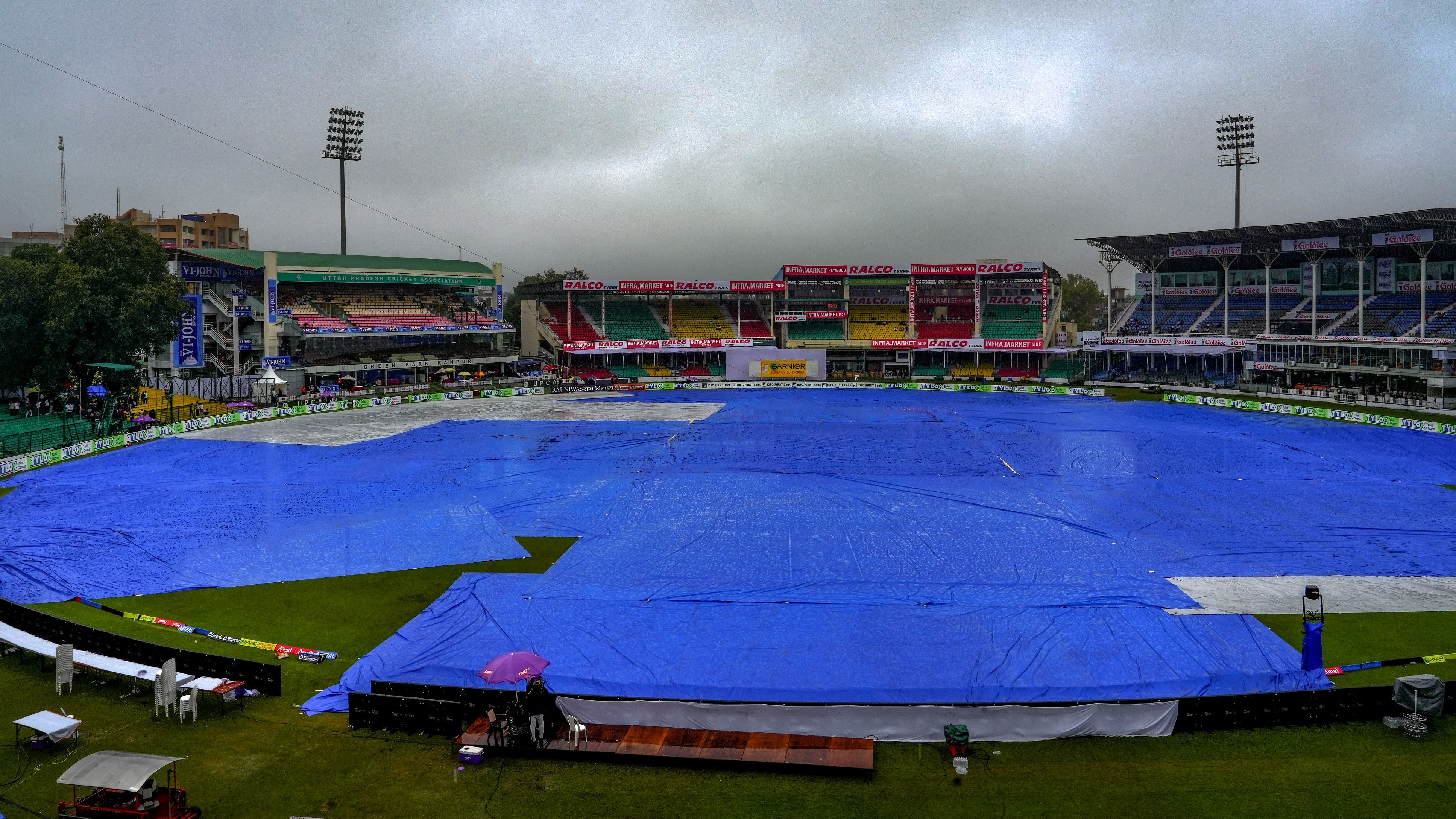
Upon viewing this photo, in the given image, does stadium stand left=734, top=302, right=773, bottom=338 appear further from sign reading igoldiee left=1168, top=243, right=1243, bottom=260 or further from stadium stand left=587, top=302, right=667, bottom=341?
sign reading igoldiee left=1168, top=243, right=1243, bottom=260

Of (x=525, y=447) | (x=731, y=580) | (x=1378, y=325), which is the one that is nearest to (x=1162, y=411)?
(x=1378, y=325)

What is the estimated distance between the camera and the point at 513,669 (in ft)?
45.2

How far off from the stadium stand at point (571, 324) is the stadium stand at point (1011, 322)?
3881cm

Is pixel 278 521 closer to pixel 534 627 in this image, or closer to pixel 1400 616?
pixel 534 627

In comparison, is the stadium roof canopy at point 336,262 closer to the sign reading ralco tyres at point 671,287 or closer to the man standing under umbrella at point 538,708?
the sign reading ralco tyres at point 671,287

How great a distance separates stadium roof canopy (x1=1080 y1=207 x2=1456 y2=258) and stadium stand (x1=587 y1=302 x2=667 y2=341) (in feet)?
138

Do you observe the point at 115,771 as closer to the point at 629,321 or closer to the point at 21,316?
the point at 21,316

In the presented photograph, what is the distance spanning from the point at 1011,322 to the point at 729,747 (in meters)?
82.5

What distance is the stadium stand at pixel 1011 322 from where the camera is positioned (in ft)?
286

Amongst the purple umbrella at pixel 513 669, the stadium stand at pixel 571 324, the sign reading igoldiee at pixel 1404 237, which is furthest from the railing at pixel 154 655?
the sign reading igoldiee at pixel 1404 237

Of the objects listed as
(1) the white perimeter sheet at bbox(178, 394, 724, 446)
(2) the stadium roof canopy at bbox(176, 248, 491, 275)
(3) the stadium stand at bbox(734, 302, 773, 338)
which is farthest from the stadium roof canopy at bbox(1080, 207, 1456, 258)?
(2) the stadium roof canopy at bbox(176, 248, 491, 275)

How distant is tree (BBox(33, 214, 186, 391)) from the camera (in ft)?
146

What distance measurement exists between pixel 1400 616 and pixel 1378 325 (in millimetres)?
59319

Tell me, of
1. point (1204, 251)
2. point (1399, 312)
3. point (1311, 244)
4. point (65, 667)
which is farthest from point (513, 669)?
point (1204, 251)
